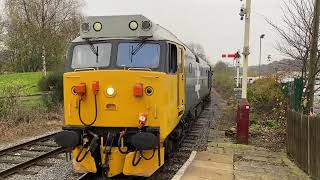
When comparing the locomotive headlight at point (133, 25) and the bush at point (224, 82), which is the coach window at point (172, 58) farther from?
the bush at point (224, 82)

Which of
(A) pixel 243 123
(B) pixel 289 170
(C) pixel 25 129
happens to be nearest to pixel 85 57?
(B) pixel 289 170

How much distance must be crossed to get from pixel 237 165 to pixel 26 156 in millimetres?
5357

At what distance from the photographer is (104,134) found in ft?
27.9

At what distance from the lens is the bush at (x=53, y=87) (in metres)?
21.8

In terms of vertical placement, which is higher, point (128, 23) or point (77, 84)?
point (128, 23)

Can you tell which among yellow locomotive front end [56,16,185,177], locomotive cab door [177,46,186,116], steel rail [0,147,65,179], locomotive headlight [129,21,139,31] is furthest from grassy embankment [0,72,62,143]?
locomotive headlight [129,21,139,31]

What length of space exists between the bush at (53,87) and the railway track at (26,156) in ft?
25.7

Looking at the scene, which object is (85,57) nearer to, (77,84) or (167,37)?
(77,84)

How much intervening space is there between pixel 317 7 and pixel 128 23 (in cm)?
590

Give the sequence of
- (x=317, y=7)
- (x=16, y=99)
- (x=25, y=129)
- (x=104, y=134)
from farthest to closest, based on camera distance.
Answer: (x=16, y=99) < (x=25, y=129) < (x=317, y=7) < (x=104, y=134)

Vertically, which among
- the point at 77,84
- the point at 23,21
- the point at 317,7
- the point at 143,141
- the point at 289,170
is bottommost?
the point at 289,170

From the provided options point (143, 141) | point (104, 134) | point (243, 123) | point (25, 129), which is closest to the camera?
point (143, 141)

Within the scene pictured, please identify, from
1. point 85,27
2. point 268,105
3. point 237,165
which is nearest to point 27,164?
point 85,27

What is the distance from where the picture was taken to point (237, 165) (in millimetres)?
10133
